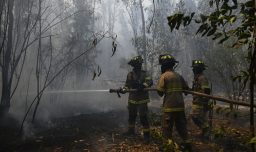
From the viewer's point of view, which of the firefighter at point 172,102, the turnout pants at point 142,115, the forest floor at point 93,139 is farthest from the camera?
the turnout pants at point 142,115

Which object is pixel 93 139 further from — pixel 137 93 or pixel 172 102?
pixel 172 102

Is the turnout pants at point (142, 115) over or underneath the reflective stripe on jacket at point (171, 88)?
underneath

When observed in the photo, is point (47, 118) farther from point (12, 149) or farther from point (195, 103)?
point (195, 103)

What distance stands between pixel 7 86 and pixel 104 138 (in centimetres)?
347

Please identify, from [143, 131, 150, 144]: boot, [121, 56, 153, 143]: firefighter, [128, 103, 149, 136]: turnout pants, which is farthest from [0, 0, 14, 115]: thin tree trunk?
[143, 131, 150, 144]: boot

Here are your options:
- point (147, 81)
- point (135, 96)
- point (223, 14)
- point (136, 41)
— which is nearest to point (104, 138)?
point (135, 96)

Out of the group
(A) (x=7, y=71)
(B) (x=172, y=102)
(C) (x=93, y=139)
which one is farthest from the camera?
(A) (x=7, y=71)

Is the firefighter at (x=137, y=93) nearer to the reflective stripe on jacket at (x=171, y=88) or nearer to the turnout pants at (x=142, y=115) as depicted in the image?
the turnout pants at (x=142, y=115)

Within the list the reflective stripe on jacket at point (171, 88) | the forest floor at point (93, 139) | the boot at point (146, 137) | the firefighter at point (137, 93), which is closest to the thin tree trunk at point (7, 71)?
the forest floor at point (93, 139)

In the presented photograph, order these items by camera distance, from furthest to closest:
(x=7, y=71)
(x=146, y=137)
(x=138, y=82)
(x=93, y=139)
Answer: (x=7, y=71) < (x=138, y=82) < (x=93, y=139) < (x=146, y=137)

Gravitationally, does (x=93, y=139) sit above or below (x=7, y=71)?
below

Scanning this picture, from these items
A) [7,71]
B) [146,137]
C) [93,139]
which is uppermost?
[7,71]

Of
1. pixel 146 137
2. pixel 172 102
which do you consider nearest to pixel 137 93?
pixel 146 137

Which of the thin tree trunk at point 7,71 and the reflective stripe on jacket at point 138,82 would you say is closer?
the reflective stripe on jacket at point 138,82
